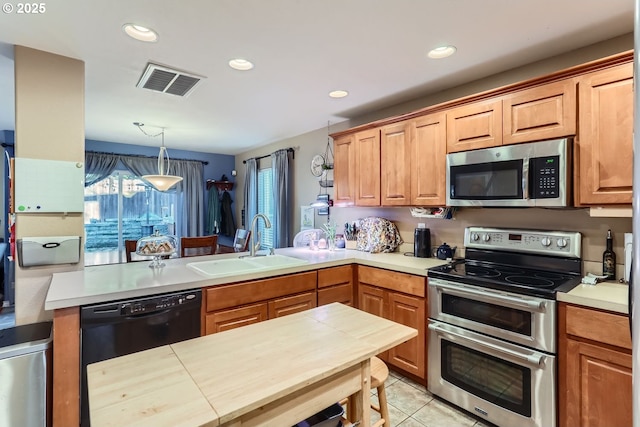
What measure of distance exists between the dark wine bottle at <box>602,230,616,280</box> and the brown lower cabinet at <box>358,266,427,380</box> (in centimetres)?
106

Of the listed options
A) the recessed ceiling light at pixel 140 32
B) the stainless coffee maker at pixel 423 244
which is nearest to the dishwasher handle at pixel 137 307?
the recessed ceiling light at pixel 140 32

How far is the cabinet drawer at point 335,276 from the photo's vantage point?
2645mm

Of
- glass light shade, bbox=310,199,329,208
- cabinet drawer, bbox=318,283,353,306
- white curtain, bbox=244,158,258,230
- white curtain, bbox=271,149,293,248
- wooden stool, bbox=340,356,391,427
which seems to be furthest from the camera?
white curtain, bbox=244,158,258,230

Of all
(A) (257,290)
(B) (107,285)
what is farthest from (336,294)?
(B) (107,285)

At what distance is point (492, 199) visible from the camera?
224 centimetres

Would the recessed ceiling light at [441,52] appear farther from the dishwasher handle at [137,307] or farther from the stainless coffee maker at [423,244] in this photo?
the dishwasher handle at [137,307]

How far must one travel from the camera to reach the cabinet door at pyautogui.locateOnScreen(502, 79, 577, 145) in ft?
6.25

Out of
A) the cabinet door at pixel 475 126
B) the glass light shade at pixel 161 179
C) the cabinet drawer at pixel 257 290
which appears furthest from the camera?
the glass light shade at pixel 161 179

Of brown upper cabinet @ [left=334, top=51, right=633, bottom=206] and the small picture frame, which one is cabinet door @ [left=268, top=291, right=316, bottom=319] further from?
the small picture frame

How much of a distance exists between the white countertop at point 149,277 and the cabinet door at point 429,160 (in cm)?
55

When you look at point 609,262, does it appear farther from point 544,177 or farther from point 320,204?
point 320,204

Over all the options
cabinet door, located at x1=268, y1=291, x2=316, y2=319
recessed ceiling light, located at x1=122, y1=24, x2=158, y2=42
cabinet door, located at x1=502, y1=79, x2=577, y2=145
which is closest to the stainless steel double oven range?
cabinet door, located at x1=502, y1=79, x2=577, y2=145

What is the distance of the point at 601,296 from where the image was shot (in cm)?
163

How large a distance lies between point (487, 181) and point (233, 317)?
201cm
